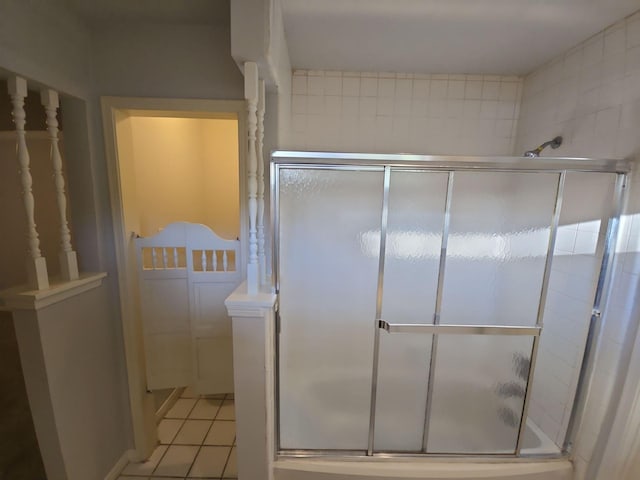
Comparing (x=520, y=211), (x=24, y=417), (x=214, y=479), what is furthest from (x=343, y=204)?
(x=24, y=417)

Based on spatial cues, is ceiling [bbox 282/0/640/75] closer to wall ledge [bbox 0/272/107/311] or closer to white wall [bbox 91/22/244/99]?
white wall [bbox 91/22/244/99]

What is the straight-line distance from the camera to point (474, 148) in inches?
70.6

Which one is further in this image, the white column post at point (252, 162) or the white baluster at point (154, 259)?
the white baluster at point (154, 259)

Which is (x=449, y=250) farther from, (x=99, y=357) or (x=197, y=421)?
(x=197, y=421)

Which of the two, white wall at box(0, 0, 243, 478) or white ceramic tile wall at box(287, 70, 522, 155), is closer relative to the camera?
white wall at box(0, 0, 243, 478)

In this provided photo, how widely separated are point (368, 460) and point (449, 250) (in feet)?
3.67

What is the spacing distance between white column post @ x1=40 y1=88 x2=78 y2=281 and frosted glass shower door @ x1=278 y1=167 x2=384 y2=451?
39.8 inches

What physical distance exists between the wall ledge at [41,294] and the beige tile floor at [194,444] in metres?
1.14

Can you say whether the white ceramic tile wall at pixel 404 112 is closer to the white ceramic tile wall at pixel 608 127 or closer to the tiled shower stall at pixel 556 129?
the tiled shower stall at pixel 556 129

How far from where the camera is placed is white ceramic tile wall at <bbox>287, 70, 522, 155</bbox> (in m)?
A: 1.70

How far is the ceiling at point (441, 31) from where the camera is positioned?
1077mm

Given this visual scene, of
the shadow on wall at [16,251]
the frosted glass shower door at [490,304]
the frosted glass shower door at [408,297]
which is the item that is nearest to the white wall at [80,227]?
the shadow on wall at [16,251]

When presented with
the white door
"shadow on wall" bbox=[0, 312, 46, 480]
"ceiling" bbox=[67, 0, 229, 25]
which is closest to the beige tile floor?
the white door

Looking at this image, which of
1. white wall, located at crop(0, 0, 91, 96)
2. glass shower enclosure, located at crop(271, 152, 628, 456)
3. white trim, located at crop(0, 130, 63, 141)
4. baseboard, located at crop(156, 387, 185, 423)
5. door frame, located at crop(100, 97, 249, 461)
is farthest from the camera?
baseboard, located at crop(156, 387, 185, 423)
